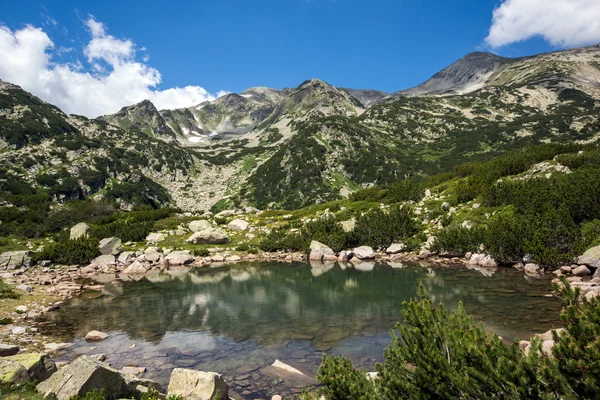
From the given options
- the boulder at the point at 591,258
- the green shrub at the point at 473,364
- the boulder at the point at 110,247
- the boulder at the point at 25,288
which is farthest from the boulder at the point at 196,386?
the boulder at the point at 110,247

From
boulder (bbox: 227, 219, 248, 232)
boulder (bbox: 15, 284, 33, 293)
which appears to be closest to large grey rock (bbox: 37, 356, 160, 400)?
boulder (bbox: 15, 284, 33, 293)

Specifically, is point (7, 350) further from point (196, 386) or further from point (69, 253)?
point (69, 253)

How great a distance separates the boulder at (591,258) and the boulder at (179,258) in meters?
29.5

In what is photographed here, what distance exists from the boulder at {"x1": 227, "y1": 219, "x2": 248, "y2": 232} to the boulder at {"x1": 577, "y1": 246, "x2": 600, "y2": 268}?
33.4 meters

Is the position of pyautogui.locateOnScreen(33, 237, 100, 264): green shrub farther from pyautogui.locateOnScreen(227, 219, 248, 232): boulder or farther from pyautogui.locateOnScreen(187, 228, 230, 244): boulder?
pyautogui.locateOnScreen(227, 219, 248, 232): boulder

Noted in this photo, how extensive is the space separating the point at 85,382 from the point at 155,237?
111 feet

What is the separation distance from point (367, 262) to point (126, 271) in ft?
68.3

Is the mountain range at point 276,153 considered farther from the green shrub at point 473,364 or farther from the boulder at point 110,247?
the green shrub at point 473,364

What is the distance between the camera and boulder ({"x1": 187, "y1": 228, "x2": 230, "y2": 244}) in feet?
120

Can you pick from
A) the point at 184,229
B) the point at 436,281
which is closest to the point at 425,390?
Answer: the point at 436,281

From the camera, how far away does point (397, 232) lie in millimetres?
31250

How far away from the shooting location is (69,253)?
28.9m

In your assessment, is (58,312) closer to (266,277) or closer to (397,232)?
(266,277)

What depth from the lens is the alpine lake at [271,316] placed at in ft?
34.3
